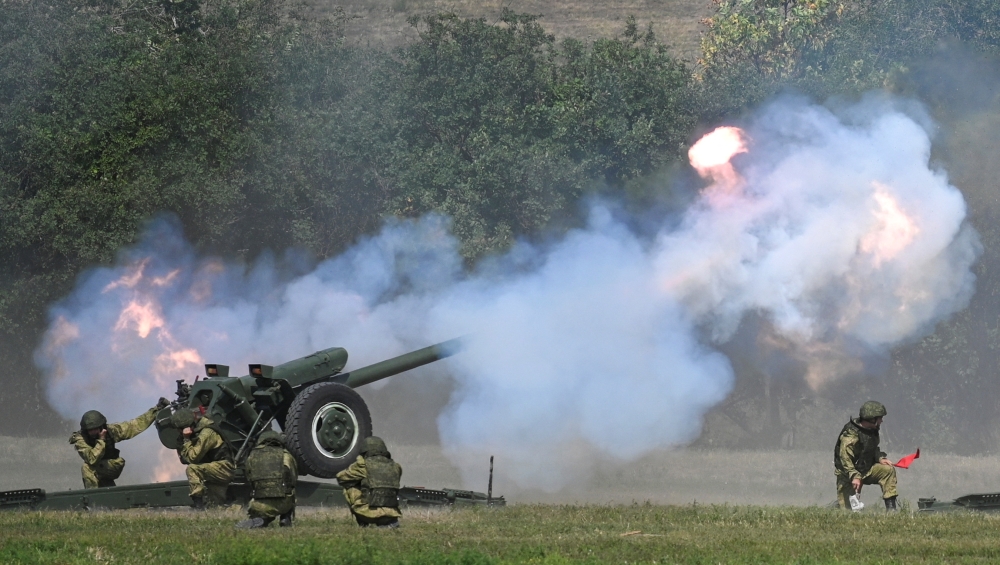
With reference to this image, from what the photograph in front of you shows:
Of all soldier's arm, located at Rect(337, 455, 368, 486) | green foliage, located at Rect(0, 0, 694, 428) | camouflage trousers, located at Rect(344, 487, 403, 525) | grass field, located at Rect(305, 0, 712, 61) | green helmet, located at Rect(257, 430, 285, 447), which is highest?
grass field, located at Rect(305, 0, 712, 61)

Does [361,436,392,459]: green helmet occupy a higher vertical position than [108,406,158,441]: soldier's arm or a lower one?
lower

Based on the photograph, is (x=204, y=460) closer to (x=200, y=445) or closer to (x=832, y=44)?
(x=200, y=445)

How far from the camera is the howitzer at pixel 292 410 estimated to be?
22.6 m

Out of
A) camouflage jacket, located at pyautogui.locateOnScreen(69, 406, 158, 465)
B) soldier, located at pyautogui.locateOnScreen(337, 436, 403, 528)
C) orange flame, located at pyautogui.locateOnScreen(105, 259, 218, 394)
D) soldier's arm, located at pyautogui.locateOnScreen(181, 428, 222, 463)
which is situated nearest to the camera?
soldier, located at pyautogui.locateOnScreen(337, 436, 403, 528)

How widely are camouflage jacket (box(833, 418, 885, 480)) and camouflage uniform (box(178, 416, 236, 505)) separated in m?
8.28

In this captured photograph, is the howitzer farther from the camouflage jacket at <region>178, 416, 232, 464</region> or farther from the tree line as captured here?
the tree line

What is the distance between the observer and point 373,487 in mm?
19219

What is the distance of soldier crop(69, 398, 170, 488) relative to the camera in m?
24.3

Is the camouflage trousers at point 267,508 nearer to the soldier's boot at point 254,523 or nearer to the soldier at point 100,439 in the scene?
the soldier's boot at point 254,523

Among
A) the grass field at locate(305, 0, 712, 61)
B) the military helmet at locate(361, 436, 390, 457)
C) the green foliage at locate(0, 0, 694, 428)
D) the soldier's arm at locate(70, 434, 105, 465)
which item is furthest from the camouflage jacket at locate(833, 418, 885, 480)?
the grass field at locate(305, 0, 712, 61)

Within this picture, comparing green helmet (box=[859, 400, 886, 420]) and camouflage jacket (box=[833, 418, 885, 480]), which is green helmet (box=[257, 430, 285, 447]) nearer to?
camouflage jacket (box=[833, 418, 885, 480])

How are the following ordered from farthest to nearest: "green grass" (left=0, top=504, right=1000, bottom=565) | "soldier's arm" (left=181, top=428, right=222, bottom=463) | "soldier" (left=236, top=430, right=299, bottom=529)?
"soldier's arm" (left=181, top=428, right=222, bottom=463) → "soldier" (left=236, top=430, right=299, bottom=529) → "green grass" (left=0, top=504, right=1000, bottom=565)

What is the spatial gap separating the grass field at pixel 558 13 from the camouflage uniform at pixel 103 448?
64.0 meters

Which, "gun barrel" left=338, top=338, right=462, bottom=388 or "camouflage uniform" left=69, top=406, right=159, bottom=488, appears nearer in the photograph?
"camouflage uniform" left=69, top=406, right=159, bottom=488
